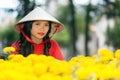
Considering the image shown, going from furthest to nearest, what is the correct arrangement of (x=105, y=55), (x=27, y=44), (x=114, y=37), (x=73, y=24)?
(x=114, y=37) < (x=73, y=24) < (x=27, y=44) < (x=105, y=55)

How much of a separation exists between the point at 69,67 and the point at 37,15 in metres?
2.50

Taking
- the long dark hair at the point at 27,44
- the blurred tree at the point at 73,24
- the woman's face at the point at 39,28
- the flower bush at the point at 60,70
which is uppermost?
the flower bush at the point at 60,70

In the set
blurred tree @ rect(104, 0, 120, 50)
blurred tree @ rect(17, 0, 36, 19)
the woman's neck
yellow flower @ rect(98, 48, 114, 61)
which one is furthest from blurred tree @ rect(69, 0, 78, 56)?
yellow flower @ rect(98, 48, 114, 61)

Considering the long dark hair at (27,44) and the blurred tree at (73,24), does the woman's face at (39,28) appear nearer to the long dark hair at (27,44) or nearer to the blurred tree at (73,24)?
the long dark hair at (27,44)

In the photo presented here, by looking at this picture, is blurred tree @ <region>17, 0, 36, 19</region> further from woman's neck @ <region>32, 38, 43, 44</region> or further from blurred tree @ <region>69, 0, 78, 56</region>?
blurred tree @ <region>69, 0, 78, 56</region>

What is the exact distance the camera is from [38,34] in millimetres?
4293

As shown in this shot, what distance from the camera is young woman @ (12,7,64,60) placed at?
421 cm

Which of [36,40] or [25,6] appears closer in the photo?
[36,40]

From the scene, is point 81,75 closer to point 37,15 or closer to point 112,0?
point 37,15

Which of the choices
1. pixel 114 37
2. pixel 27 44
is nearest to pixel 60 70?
pixel 27 44

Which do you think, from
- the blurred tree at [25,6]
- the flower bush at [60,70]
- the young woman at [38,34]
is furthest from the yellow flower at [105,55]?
the blurred tree at [25,6]

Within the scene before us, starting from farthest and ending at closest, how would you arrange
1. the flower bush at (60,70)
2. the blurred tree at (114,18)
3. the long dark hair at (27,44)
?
the blurred tree at (114,18), the long dark hair at (27,44), the flower bush at (60,70)

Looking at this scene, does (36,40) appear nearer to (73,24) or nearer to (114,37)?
(73,24)

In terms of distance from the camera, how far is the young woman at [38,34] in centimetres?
421
